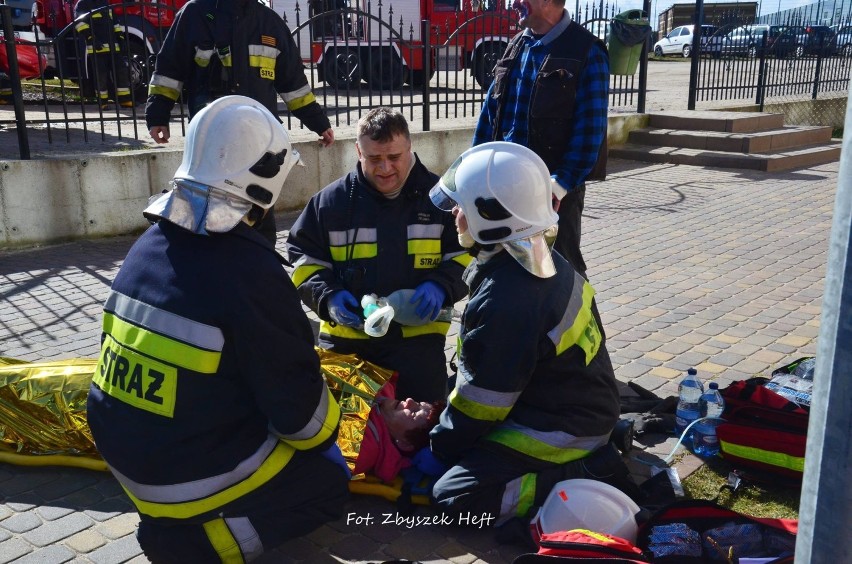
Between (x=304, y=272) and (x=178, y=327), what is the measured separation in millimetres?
1398

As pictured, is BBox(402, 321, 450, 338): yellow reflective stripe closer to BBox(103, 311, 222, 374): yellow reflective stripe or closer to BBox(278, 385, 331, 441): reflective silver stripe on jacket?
BBox(278, 385, 331, 441): reflective silver stripe on jacket

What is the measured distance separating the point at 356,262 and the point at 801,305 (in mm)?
3507

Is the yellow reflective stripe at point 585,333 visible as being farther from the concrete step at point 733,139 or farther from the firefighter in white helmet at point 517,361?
the concrete step at point 733,139

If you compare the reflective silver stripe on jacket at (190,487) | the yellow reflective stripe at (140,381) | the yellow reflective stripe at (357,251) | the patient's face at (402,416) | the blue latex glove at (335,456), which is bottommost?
the patient's face at (402,416)

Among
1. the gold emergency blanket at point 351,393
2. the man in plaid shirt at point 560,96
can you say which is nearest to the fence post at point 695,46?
the man in plaid shirt at point 560,96

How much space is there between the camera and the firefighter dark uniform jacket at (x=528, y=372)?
9.75 ft

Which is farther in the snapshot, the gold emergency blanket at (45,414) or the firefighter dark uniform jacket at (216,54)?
the firefighter dark uniform jacket at (216,54)

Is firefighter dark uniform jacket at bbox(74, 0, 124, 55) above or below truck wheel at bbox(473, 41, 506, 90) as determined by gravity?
above

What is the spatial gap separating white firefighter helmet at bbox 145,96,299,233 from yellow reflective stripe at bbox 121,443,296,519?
0.81m

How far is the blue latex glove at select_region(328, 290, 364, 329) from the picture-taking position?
Answer: 3.81 metres

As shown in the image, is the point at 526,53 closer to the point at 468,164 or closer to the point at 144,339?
the point at 468,164

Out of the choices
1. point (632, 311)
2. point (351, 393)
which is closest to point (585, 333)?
point (351, 393)

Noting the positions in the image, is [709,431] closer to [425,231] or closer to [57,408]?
[425,231]

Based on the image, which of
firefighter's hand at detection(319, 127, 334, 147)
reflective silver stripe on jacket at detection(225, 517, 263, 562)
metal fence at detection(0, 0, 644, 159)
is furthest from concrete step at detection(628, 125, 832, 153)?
reflective silver stripe on jacket at detection(225, 517, 263, 562)
